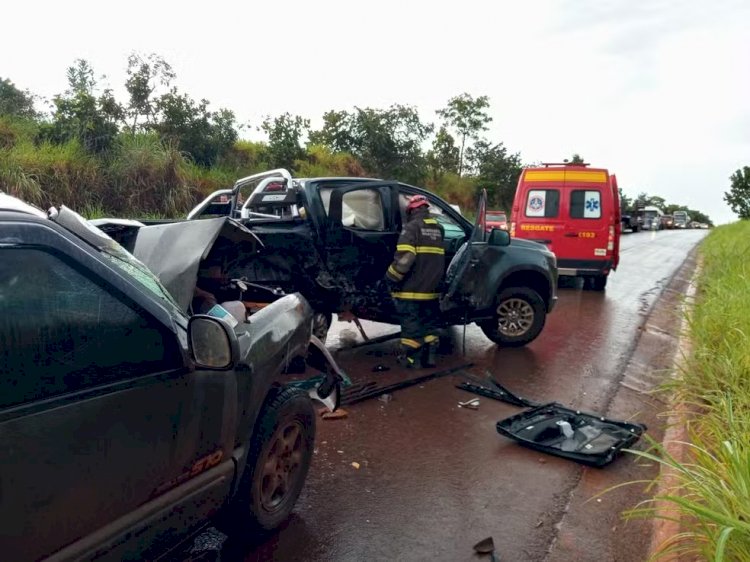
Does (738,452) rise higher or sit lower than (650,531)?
higher

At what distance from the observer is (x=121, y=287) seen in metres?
2.12

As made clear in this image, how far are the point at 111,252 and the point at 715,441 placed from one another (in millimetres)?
3532

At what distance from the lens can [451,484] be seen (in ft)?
12.5

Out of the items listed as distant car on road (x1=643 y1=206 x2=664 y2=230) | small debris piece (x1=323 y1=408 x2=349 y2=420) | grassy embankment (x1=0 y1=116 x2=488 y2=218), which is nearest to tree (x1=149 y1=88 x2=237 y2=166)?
grassy embankment (x1=0 y1=116 x2=488 y2=218)

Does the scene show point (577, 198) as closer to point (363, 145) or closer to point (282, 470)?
point (282, 470)

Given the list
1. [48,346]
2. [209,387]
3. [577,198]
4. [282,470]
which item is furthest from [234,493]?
[577,198]

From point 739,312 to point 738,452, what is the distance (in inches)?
126

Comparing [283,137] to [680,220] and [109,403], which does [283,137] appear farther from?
[680,220]

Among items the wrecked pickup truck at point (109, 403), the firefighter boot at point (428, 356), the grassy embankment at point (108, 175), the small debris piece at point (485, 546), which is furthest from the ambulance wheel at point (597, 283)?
the wrecked pickup truck at point (109, 403)

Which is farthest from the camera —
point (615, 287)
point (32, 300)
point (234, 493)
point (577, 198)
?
point (615, 287)

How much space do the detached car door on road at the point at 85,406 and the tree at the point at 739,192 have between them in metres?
63.5

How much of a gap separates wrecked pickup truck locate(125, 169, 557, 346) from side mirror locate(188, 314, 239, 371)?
134 inches

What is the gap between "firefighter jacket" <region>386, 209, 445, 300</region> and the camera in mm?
5922

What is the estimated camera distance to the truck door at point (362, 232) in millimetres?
6172
